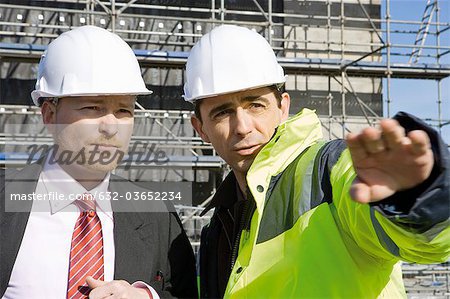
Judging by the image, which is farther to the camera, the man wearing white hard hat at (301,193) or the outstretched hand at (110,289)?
the outstretched hand at (110,289)

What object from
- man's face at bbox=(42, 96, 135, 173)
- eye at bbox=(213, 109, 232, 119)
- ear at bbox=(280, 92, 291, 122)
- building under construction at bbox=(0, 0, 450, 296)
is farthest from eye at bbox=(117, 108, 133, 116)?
building under construction at bbox=(0, 0, 450, 296)

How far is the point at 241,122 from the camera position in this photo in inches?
54.4

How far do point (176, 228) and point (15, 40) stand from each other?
4.36m

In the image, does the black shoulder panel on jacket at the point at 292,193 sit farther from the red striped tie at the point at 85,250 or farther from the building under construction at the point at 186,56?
the building under construction at the point at 186,56

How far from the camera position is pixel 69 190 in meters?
1.56

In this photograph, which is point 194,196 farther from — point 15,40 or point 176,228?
point 176,228

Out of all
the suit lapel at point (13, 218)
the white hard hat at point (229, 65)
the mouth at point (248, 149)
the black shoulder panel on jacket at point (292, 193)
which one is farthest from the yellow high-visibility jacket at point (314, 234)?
the suit lapel at point (13, 218)

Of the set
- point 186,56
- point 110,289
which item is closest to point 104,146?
point 110,289

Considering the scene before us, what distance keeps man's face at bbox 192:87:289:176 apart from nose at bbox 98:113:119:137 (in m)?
0.23

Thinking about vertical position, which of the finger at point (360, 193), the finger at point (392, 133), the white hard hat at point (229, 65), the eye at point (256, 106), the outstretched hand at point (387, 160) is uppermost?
the white hard hat at point (229, 65)

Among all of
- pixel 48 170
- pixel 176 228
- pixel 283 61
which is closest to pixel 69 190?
pixel 48 170

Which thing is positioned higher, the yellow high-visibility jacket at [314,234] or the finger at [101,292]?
the yellow high-visibility jacket at [314,234]

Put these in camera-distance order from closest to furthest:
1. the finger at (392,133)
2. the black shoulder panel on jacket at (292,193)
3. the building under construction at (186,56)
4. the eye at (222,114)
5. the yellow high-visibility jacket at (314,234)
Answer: the finger at (392,133)
the yellow high-visibility jacket at (314,234)
the black shoulder panel on jacket at (292,193)
the eye at (222,114)
the building under construction at (186,56)

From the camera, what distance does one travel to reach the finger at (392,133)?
75 centimetres
